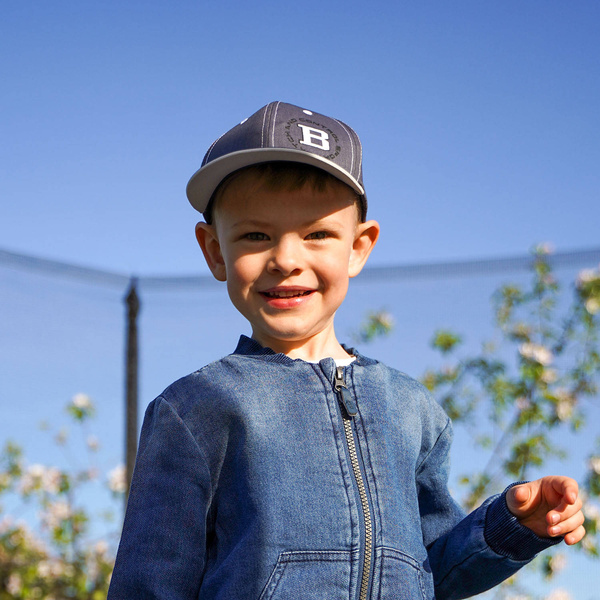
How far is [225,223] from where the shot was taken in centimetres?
127

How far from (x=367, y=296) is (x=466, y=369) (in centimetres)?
54

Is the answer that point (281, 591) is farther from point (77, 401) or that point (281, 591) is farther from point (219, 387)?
→ point (77, 401)

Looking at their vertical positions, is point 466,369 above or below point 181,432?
above

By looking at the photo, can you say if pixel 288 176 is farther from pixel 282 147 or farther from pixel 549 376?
pixel 549 376

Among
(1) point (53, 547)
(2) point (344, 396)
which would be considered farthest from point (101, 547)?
(2) point (344, 396)

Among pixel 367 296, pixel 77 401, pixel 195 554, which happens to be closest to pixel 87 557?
pixel 77 401

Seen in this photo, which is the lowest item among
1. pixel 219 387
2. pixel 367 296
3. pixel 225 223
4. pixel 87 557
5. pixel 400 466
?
pixel 87 557

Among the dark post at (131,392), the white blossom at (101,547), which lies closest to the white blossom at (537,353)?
the dark post at (131,392)

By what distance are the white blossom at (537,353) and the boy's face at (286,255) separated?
222 cm

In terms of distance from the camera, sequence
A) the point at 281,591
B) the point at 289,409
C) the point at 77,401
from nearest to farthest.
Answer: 1. the point at 281,591
2. the point at 289,409
3. the point at 77,401

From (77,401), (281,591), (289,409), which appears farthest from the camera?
(77,401)

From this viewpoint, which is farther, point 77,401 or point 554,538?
point 77,401

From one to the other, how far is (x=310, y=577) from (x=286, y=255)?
1.54 ft

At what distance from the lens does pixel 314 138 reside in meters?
1.25
